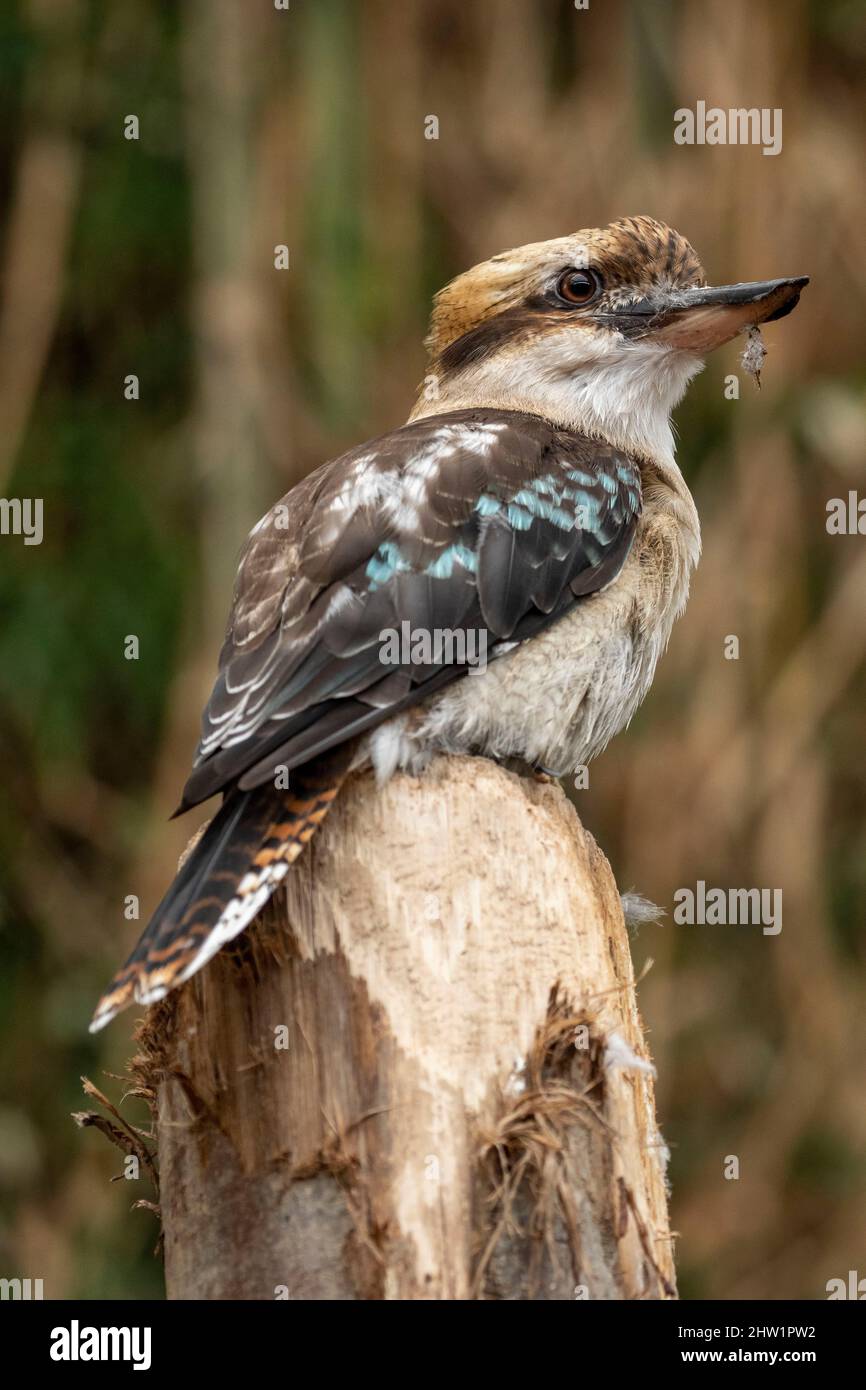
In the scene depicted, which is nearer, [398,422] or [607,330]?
[607,330]

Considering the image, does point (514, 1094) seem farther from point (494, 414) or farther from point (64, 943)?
point (64, 943)

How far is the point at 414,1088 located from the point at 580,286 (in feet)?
7.66

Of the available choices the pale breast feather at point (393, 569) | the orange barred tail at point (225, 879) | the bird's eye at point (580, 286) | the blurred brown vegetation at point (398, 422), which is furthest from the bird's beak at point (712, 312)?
the blurred brown vegetation at point (398, 422)

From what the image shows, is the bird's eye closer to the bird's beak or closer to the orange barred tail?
the bird's beak

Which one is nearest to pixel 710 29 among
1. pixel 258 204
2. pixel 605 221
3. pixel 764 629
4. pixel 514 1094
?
pixel 605 221

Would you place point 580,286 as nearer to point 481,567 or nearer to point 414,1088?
point 481,567

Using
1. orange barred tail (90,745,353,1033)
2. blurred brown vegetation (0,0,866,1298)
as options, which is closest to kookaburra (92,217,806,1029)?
orange barred tail (90,745,353,1033)

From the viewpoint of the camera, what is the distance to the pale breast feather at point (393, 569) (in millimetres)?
3400

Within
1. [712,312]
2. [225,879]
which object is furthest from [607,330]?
[225,879]

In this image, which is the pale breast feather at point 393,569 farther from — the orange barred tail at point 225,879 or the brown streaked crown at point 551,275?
the brown streaked crown at point 551,275

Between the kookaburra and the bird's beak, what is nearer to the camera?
the kookaburra

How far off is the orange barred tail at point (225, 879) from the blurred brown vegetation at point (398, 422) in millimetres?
3161

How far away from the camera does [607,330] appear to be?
14.6 feet

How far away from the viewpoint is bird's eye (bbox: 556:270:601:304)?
448cm
